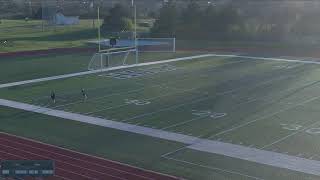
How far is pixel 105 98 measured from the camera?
2595 cm

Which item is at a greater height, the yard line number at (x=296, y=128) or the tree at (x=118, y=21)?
the tree at (x=118, y=21)

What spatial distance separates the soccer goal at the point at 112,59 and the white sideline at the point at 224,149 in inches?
520

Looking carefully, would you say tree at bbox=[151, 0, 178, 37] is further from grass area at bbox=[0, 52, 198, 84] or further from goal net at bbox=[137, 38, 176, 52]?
grass area at bbox=[0, 52, 198, 84]

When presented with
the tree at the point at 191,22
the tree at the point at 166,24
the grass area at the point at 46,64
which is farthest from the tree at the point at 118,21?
the grass area at the point at 46,64

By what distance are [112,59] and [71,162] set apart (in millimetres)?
21664

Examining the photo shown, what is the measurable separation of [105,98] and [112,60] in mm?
12210

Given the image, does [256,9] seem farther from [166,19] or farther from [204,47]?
[204,47]

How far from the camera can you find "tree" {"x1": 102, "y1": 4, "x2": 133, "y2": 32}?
62.5m

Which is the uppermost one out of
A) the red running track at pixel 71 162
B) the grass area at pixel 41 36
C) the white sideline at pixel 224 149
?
the white sideline at pixel 224 149

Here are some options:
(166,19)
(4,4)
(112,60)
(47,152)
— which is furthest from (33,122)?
(4,4)

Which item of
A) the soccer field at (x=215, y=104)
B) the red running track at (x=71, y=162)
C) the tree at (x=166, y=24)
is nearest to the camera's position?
the red running track at (x=71, y=162)

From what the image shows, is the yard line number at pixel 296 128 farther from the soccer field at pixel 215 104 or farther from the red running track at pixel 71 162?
the red running track at pixel 71 162

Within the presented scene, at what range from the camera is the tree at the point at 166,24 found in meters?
56.2

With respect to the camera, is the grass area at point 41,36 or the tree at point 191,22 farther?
the tree at point 191,22
